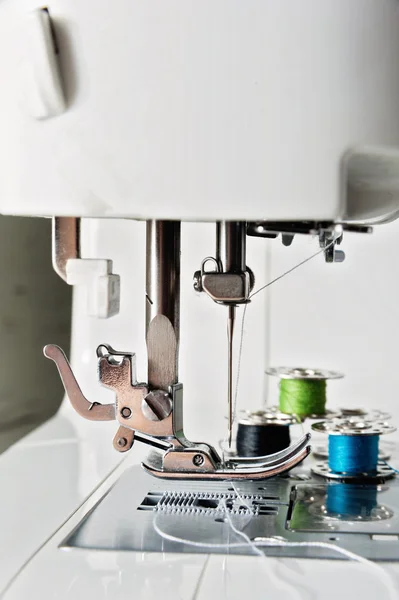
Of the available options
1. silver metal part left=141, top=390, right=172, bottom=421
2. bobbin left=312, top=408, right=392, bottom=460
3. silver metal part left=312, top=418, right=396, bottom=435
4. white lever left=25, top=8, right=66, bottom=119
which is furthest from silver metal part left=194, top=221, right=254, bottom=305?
bobbin left=312, top=408, right=392, bottom=460

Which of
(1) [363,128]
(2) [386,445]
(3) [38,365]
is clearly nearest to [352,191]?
(1) [363,128]

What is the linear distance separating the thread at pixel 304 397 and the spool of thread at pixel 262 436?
0.12m

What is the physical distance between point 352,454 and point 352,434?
3 cm

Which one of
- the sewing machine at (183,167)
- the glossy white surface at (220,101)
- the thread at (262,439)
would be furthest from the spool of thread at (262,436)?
the glossy white surface at (220,101)

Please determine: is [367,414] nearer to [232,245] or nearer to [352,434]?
[352,434]

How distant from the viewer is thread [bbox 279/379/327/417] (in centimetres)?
148

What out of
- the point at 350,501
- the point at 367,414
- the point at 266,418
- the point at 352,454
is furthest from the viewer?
the point at 367,414

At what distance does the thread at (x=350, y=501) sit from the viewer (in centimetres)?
108

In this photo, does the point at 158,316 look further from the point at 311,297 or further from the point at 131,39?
the point at 311,297

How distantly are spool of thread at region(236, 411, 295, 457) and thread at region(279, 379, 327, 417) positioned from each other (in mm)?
123

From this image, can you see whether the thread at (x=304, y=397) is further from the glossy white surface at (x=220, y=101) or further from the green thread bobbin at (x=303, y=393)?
the glossy white surface at (x=220, y=101)

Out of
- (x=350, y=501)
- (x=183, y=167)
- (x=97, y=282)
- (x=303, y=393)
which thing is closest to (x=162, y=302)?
(x=97, y=282)

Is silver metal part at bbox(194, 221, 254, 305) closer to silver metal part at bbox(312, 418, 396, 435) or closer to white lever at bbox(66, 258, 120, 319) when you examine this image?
white lever at bbox(66, 258, 120, 319)

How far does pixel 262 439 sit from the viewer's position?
1.33m
